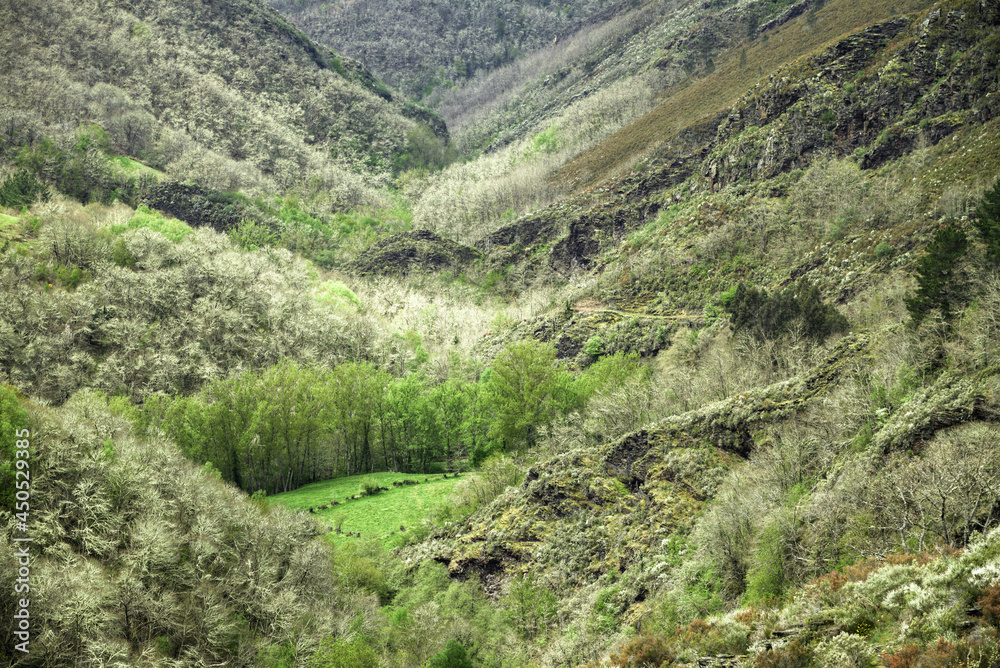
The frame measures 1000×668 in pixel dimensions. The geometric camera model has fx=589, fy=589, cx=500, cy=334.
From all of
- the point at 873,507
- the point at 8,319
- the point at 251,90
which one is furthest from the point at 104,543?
the point at 251,90

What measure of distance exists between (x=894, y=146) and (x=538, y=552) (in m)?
63.4

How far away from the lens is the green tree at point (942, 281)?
33.0m

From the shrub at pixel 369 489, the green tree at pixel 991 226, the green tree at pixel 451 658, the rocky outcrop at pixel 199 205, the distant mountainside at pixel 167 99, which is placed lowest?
the green tree at pixel 451 658

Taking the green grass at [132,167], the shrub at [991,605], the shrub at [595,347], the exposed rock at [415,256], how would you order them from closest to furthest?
the shrub at [991,605] < the shrub at [595,347] < the exposed rock at [415,256] < the green grass at [132,167]

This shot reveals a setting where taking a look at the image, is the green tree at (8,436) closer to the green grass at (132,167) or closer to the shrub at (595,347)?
the shrub at (595,347)

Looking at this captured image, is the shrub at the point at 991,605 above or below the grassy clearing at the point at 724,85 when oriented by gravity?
below

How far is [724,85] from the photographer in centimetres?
12138

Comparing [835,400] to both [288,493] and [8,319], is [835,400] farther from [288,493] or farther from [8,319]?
[8,319]

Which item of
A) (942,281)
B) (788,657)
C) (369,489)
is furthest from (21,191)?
(942,281)

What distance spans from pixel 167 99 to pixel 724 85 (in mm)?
147276

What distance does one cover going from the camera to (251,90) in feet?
627

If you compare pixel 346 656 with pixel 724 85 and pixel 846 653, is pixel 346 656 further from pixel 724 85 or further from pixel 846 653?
pixel 724 85

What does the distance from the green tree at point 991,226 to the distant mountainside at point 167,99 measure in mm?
151758

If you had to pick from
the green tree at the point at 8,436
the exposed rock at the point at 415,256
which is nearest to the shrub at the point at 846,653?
the green tree at the point at 8,436
